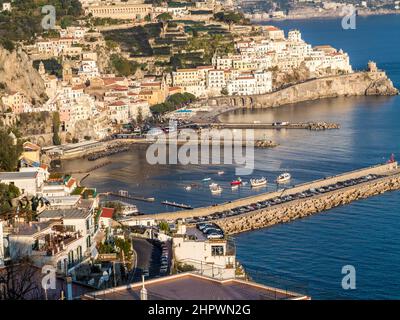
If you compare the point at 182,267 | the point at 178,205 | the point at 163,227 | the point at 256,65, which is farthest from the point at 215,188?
the point at 256,65

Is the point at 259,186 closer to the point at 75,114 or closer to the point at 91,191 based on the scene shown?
the point at 91,191

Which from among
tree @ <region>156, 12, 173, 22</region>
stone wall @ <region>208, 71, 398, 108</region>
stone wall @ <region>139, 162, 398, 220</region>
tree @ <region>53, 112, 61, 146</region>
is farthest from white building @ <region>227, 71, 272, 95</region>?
stone wall @ <region>139, 162, 398, 220</region>

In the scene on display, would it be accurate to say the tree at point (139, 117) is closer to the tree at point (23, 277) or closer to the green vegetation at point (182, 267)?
the green vegetation at point (182, 267)

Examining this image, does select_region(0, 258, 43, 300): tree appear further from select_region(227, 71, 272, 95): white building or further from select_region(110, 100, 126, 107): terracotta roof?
select_region(227, 71, 272, 95): white building

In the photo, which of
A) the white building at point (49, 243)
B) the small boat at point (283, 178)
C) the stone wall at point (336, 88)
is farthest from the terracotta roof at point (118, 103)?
the white building at point (49, 243)

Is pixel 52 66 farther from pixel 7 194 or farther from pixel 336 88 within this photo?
pixel 7 194

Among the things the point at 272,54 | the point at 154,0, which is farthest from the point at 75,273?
the point at 154,0
